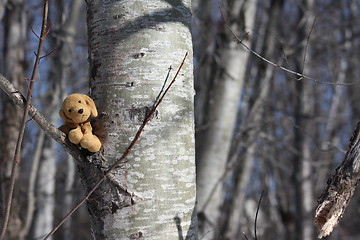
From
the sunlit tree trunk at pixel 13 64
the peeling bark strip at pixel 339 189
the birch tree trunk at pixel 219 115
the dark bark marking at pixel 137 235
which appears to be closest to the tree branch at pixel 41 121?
the dark bark marking at pixel 137 235

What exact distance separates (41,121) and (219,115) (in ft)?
7.13

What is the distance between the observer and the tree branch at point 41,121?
47.8 inches

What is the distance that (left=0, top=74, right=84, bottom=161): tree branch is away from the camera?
121cm

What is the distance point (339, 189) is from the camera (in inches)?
51.4

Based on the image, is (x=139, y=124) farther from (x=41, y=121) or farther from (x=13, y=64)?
(x=13, y=64)

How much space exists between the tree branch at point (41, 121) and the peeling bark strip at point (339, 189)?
804 millimetres

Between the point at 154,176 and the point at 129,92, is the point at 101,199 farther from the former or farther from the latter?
the point at 129,92

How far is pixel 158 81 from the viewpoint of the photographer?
137cm

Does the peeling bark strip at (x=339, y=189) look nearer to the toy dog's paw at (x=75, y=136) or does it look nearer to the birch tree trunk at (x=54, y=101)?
the toy dog's paw at (x=75, y=136)

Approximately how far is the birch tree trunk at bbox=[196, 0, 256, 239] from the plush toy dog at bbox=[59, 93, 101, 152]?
1.82 m

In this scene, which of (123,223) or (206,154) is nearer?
(123,223)

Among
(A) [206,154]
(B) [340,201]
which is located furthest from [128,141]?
(A) [206,154]

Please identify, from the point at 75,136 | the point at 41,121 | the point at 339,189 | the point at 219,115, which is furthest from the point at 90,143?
the point at 219,115

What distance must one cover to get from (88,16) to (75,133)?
47cm
